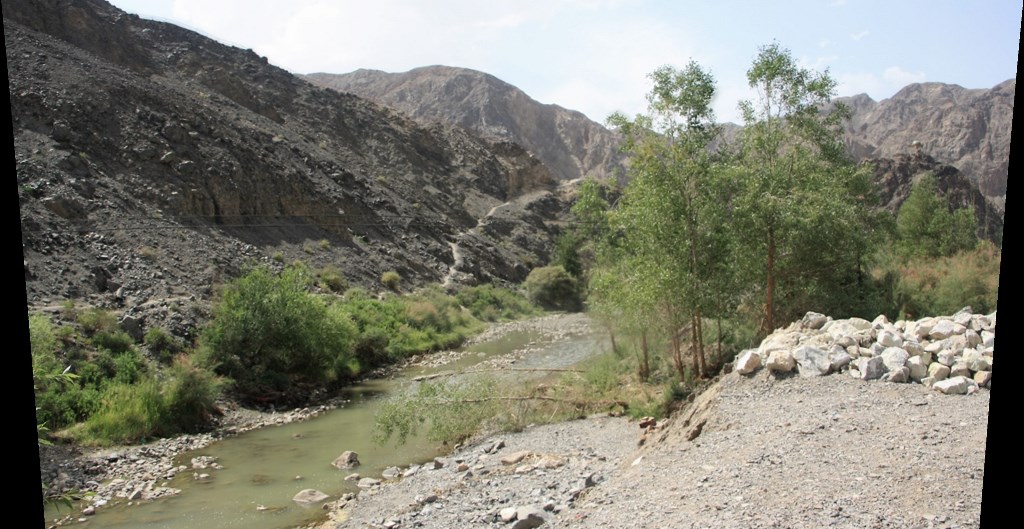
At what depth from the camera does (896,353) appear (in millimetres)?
11234

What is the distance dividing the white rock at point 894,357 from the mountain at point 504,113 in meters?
113

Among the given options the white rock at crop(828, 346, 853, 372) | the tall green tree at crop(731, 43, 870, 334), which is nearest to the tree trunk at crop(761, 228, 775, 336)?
the tall green tree at crop(731, 43, 870, 334)

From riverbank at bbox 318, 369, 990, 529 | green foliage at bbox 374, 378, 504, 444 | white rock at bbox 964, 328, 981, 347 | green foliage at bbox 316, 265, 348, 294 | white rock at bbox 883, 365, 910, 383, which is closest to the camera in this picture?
riverbank at bbox 318, 369, 990, 529

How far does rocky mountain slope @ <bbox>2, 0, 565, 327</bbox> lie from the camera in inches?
1059

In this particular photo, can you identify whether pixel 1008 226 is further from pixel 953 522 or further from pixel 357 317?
pixel 357 317

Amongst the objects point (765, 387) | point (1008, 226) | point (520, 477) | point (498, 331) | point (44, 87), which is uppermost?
point (44, 87)

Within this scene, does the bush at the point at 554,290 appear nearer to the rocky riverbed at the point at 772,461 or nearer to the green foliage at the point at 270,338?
the green foliage at the point at 270,338

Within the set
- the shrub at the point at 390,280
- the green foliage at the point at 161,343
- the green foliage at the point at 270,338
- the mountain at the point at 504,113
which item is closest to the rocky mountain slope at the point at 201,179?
the shrub at the point at 390,280

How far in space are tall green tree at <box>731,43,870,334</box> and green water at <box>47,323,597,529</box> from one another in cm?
927

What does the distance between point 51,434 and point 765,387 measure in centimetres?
1482

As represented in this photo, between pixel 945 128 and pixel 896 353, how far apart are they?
10674 centimetres

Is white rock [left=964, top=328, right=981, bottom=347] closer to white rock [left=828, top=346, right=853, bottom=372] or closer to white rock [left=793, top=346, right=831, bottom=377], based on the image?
white rock [left=828, top=346, right=853, bottom=372]

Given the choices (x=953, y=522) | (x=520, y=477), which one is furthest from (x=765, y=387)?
(x=953, y=522)

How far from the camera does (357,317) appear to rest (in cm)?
3020
